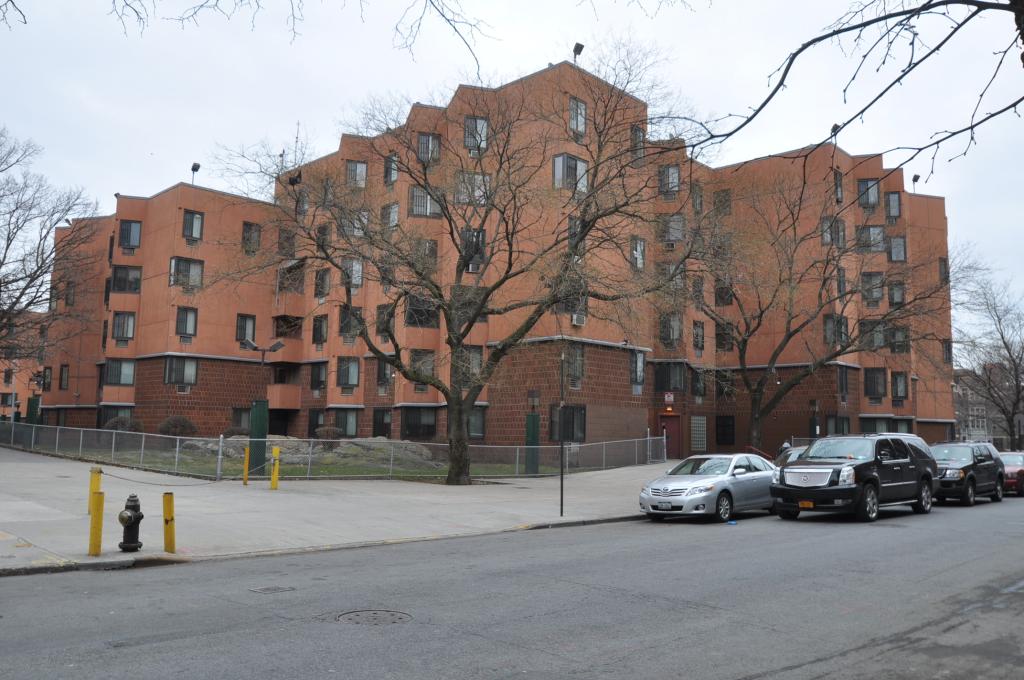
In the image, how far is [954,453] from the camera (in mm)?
22359

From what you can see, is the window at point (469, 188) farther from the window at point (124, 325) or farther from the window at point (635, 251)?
the window at point (124, 325)

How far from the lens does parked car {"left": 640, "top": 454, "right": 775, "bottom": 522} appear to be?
17.0 m

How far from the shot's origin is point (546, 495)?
72.8 ft

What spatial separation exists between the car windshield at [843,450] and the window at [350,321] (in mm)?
12778

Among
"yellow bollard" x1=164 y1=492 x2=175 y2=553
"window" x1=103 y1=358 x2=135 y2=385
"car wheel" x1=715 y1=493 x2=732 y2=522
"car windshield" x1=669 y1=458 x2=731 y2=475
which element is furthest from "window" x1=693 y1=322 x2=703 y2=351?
"yellow bollard" x1=164 y1=492 x2=175 y2=553

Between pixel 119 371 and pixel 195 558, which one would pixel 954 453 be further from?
pixel 119 371

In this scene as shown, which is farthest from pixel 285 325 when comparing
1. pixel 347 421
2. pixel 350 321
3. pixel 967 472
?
pixel 967 472

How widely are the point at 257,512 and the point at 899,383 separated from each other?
44163 millimetres

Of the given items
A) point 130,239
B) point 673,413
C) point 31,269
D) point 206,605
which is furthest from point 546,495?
point 130,239

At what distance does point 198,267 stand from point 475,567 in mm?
39669

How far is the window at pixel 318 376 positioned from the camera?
46.9m

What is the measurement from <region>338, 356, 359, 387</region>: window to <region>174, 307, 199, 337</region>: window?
8599 mm

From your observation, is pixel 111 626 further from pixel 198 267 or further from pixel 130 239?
pixel 130 239

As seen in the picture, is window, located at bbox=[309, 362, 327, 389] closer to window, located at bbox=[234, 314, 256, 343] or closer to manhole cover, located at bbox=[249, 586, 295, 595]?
window, located at bbox=[234, 314, 256, 343]
